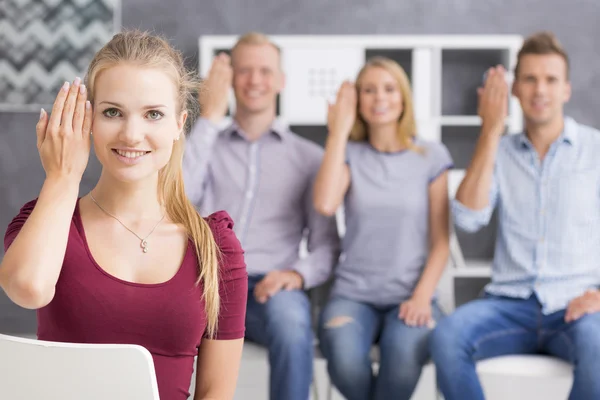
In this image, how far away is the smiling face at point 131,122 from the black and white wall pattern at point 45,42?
111 inches

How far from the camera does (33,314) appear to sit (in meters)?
3.73

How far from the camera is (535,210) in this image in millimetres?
2305

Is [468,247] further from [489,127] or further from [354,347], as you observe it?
[354,347]

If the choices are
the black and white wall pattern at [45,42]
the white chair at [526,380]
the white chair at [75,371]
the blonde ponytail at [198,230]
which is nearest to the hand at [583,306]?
the white chair at [526,380]

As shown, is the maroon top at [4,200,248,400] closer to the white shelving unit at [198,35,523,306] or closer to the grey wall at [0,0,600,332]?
the white shelving unit at [198,35,523,306]

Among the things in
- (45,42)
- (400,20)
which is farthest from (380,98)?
(45,42)

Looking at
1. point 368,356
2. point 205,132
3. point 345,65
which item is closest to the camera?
point 368,356

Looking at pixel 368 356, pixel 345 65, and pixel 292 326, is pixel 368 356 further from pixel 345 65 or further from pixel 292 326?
pixel 345 65

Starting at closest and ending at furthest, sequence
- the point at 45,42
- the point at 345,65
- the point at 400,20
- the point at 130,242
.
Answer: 1. the point at 130,242
2. the point at 345,65
3. the point at 400,20
4. the point at 45,42

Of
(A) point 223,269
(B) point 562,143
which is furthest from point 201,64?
(A) point 223,269

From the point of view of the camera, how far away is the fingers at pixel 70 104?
1000mm

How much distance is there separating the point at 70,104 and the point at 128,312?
311 mm

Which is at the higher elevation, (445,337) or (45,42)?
(45,42)

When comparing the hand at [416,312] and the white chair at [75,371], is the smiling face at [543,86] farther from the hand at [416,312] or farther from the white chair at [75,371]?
the white chair at [75,371]
